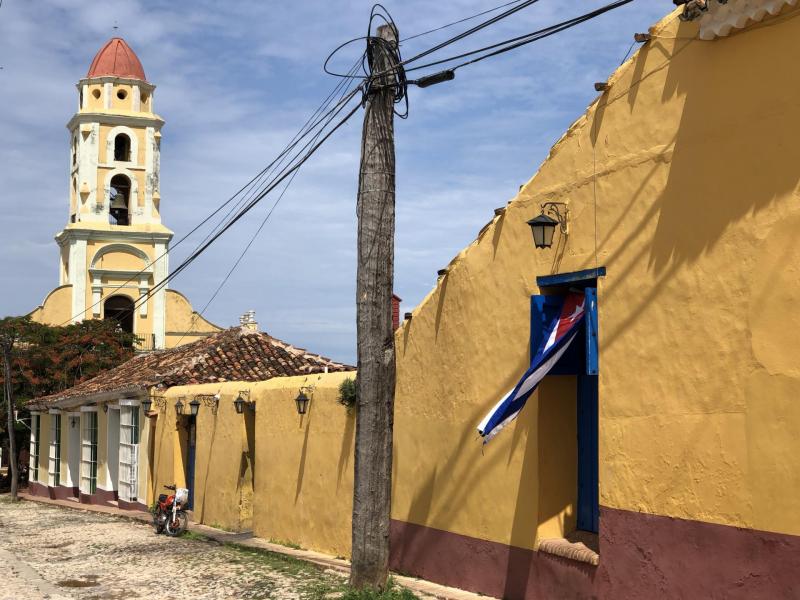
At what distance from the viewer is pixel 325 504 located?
1527 cm

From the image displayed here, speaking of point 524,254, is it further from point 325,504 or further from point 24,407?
Answer: point 24,407

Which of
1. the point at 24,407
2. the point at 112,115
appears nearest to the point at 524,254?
the point at 24,407

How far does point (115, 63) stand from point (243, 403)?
99.6 feet

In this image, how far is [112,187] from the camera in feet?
146

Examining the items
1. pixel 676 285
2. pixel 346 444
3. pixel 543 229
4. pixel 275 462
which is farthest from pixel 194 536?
pixel 676 285

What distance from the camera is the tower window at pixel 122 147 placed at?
44.3 meters

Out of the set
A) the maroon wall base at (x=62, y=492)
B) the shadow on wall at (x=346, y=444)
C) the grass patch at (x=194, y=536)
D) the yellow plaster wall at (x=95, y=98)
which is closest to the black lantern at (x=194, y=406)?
the grass patch at (x=194, y=536)

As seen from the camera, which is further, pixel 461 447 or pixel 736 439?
pixel 461 447

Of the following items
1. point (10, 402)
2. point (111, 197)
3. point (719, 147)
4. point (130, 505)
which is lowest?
point (130, 505)

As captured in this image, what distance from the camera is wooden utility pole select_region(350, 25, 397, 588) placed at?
10375 mm

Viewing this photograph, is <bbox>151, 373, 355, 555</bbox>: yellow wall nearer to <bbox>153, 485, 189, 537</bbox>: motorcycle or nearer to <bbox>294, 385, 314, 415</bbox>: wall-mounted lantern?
<bbox>294, 385, 314, 415</bbox>: wall-mounted lantern

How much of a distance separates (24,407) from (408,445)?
27012 millimetres

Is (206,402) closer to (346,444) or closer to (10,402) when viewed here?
(346,444)

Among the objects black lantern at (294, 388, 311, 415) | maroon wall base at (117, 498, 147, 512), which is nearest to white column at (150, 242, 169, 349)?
maroon wall base at (117, 498, 147, 512)
